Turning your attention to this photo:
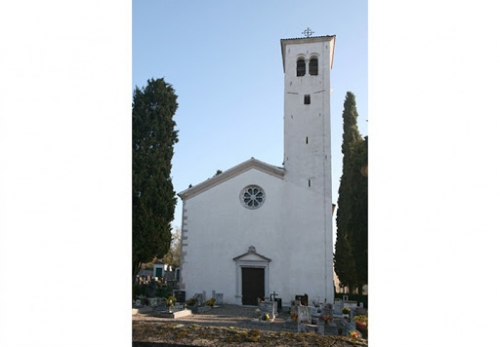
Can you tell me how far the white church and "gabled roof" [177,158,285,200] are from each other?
3 cm

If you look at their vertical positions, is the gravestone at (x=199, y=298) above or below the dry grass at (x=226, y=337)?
below

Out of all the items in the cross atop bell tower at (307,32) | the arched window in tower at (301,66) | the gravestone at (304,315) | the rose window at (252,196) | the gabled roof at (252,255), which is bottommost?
the gravestone at (304,315)

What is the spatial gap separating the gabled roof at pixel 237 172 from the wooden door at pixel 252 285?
273cm

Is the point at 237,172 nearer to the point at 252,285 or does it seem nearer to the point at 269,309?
the point at 252,285

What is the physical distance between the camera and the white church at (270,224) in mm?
11469

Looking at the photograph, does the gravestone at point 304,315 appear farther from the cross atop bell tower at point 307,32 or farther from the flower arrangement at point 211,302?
the cross atop bell tower at point 307,32

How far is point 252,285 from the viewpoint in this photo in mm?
12141

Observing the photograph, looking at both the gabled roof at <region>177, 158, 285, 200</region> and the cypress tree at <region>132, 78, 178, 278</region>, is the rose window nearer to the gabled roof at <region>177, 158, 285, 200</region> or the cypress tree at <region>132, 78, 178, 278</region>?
the gabled roof at <region>177, 158, 285, 200</region>

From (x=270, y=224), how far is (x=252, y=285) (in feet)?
6.76

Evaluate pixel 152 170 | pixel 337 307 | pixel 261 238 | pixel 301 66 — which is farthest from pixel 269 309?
pixel 301 66

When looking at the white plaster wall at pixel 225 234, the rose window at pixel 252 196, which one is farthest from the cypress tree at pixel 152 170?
the rose window at pixel 252 196
